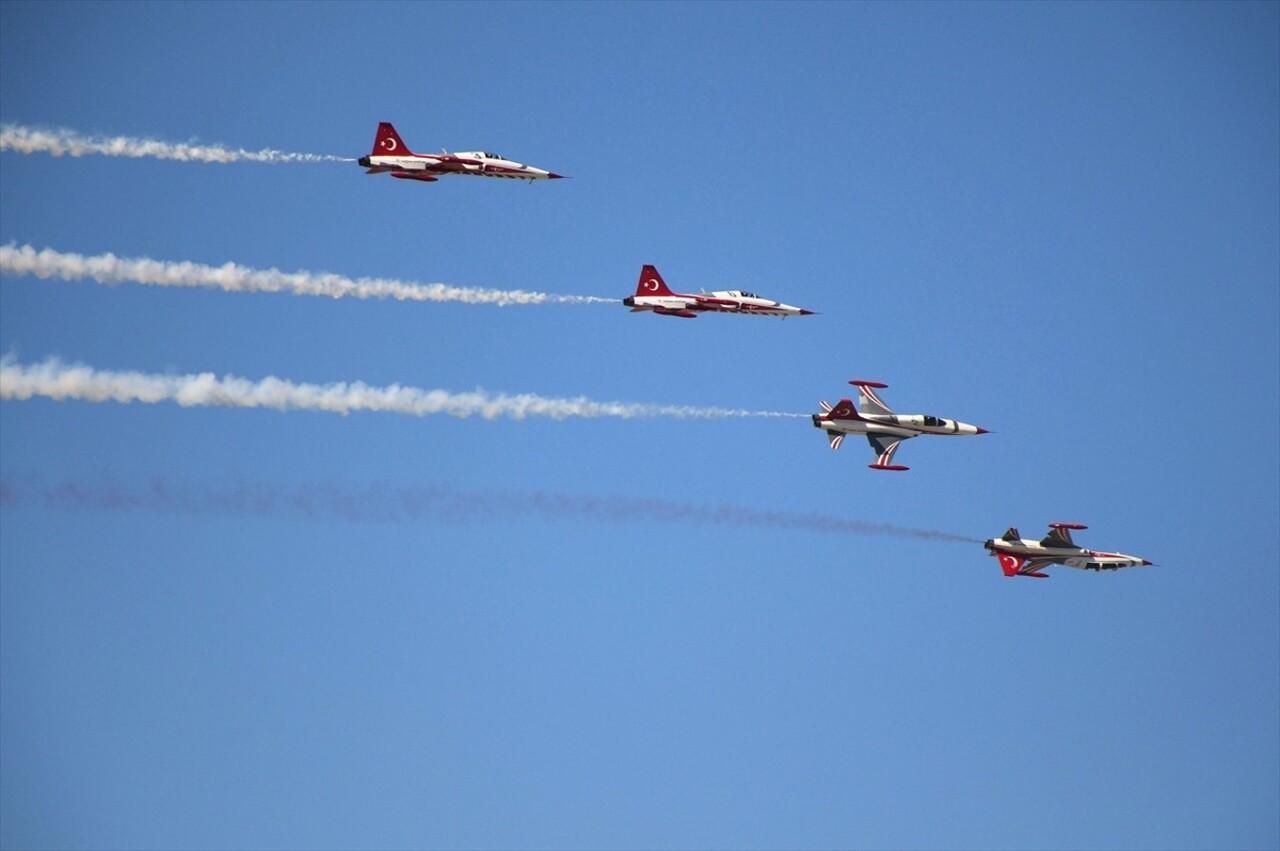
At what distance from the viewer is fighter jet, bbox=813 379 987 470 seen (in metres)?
90.1

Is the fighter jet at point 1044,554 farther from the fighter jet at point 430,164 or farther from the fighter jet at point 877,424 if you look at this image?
the fighter jet at point 430,164

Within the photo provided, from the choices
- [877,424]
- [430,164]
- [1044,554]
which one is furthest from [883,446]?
[430,164]

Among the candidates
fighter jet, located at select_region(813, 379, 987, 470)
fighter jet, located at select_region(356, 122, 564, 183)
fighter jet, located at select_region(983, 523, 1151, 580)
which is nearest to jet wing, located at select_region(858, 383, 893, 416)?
fighter jet, located at select_region(813, 379, 987, 470)

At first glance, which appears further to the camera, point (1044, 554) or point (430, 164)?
point (1044, 554)

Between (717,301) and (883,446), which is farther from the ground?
(717,301)

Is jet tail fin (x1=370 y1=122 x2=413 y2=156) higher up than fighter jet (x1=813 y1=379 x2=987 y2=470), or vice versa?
jet tail fin (x1=370 y1=122 x2=413 y2=156)

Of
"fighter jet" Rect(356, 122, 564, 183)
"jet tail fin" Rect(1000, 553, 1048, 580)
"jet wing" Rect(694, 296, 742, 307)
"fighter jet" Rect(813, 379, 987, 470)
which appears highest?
"fighter jet" Rect(356, 122, 564, 183)

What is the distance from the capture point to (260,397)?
7481 cm

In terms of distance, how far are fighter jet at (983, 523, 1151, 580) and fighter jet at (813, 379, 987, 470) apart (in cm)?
579

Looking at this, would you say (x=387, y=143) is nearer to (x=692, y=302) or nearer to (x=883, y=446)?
(x=692, y=302)

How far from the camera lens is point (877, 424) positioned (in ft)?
300

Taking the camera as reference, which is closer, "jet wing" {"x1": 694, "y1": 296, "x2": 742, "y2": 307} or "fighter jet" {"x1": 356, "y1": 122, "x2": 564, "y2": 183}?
"fighter jet" {"x1": 356, "y1": 122, "x2": 564, "y2": 183}

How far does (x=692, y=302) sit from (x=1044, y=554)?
72.4 feet

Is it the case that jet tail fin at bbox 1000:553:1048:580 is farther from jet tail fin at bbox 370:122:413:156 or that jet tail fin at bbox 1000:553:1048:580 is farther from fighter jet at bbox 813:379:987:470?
jet tail fin at bbox 370:122:413:156
